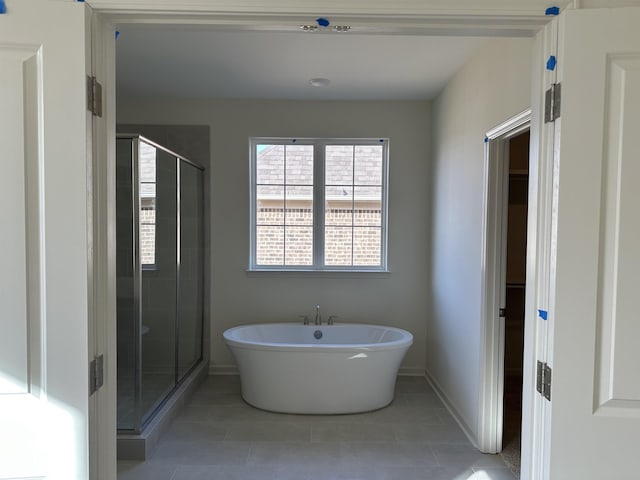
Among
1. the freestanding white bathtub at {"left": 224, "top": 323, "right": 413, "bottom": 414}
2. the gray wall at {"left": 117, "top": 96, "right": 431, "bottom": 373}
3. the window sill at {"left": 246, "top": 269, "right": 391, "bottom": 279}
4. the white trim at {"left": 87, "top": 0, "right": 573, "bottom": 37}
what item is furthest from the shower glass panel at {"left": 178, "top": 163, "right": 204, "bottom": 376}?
the white trim at {"left": 87, "top": 0, "right": 573, "bottom": 37}

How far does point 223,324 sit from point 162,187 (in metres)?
1.60

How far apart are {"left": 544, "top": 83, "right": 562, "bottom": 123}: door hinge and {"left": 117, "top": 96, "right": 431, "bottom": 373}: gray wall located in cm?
302

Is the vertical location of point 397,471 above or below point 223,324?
below

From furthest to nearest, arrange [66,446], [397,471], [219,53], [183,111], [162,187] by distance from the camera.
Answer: [183,111] < [162,187] < [219,53] < [397,471] < [66,446]

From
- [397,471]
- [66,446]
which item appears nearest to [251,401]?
[397,471]

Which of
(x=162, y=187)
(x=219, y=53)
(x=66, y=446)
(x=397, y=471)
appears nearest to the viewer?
(x=66, y=446)

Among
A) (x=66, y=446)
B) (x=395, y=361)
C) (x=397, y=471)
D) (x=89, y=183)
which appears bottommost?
(x=397, y=471)

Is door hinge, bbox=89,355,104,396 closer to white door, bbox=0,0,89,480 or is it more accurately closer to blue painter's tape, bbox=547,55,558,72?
white door, bbox=0,0,89,480

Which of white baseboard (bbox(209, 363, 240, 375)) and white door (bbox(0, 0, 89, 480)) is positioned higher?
white door (bbox(0, 0, 89, 480))

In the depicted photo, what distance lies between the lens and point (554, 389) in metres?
1.18

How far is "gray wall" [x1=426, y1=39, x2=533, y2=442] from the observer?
8.20 ft

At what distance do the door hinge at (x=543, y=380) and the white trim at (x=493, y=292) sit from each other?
1.54 metres

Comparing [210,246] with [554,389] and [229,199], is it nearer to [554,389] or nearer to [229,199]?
[229,199]

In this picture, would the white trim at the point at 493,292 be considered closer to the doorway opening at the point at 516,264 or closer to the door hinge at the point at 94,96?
the doorway opening at the point at 516,264
